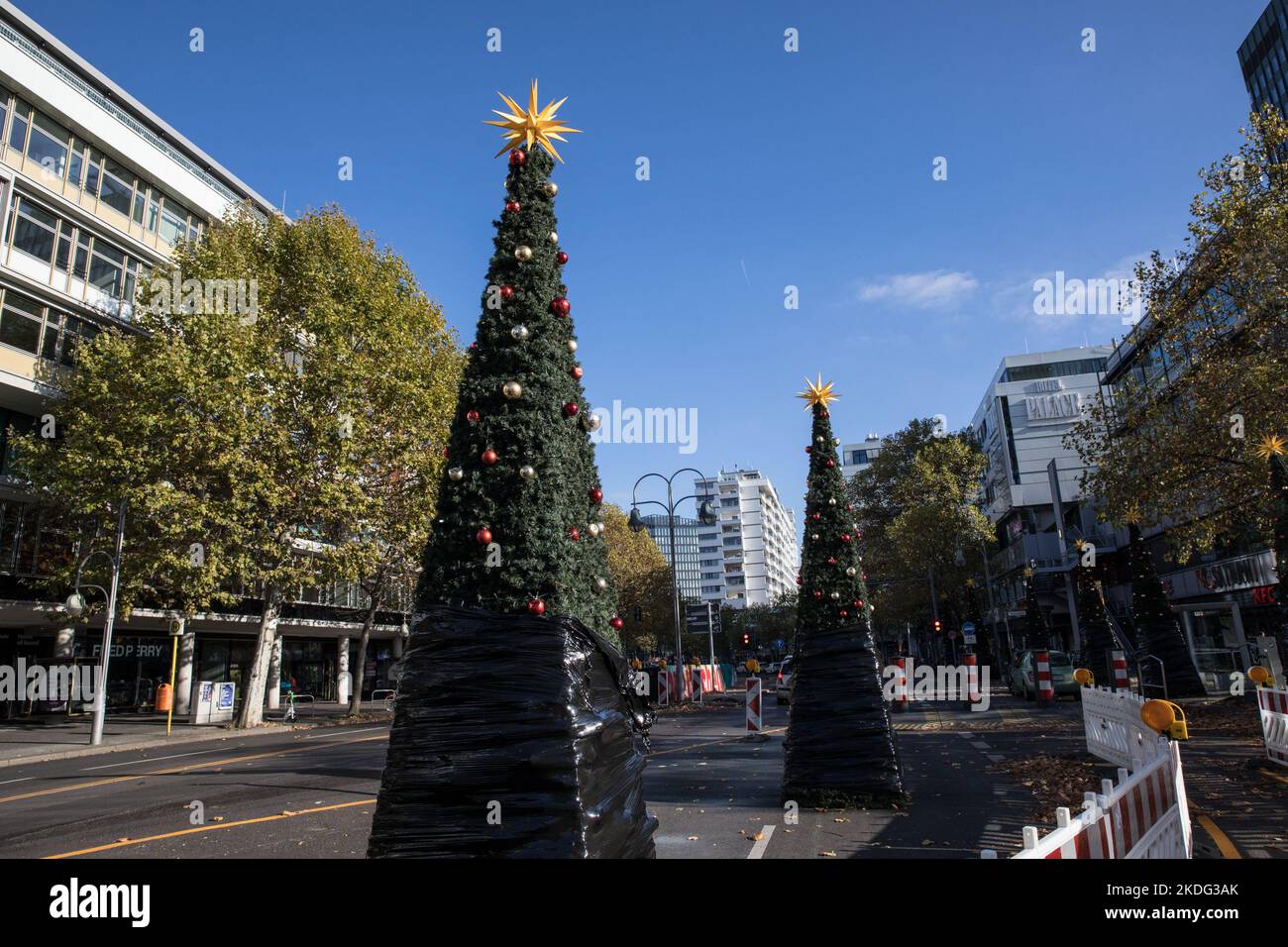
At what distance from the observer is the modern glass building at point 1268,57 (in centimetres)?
5338

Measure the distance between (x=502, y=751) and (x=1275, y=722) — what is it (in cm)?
1114

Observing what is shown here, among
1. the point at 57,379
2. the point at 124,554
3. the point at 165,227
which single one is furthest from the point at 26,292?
the point at 124,554

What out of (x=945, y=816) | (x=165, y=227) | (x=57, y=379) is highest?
(x=165, y=227)

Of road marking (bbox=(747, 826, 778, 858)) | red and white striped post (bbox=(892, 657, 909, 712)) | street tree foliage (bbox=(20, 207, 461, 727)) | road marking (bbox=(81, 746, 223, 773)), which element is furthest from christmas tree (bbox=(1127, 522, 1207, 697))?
road marking (bbox=(81, 746, 223, 773))

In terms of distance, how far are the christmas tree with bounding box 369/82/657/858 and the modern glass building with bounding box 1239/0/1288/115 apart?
6704 centimetres

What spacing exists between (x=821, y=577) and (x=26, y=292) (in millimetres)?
27508

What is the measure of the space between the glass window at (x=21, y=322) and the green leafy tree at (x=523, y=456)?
26410 millimetres

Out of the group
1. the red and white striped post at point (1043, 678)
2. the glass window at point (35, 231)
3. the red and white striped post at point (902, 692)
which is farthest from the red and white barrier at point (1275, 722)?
the glass window at point (35, 231)

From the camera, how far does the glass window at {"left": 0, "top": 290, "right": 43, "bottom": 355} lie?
2394 cm

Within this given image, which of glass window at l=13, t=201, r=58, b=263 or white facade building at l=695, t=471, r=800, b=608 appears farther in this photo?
white facade building at l=695, t=471, r=800, b=608

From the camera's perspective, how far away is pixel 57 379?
25.1 metres

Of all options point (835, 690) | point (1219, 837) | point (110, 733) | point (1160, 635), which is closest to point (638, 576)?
point (110, 733)

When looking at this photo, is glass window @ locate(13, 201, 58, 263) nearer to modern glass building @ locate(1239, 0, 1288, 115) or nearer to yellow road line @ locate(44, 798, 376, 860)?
yellow road line @ locate(44, 798, 376, 860)
